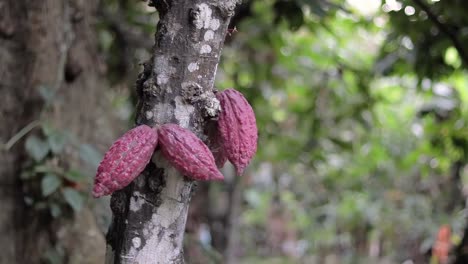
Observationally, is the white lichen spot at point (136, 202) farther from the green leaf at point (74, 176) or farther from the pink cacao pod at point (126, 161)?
the green leaf at point (74, 176)

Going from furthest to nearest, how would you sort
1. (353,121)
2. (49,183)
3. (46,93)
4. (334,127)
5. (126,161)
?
(334,127)
(353,121)
(46,93)
(49,183)
(126,161)

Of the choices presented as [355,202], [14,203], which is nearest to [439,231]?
[355,202]

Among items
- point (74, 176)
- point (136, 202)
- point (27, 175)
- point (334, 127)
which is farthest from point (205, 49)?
point (334, 127)

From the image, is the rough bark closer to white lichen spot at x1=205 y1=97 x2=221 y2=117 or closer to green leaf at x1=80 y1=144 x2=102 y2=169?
white lichen spot at x1=205 y1=97 x2=221 y2=117

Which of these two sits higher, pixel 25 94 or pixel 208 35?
pixel 208 35

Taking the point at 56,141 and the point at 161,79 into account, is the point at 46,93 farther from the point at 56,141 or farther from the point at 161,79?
the point at 161,79

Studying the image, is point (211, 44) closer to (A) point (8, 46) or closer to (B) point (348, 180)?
(A) point (8, 46)

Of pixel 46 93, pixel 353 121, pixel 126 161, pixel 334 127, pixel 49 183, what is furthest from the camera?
pixel 334 127

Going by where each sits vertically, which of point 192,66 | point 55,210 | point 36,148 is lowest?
point 55,210
